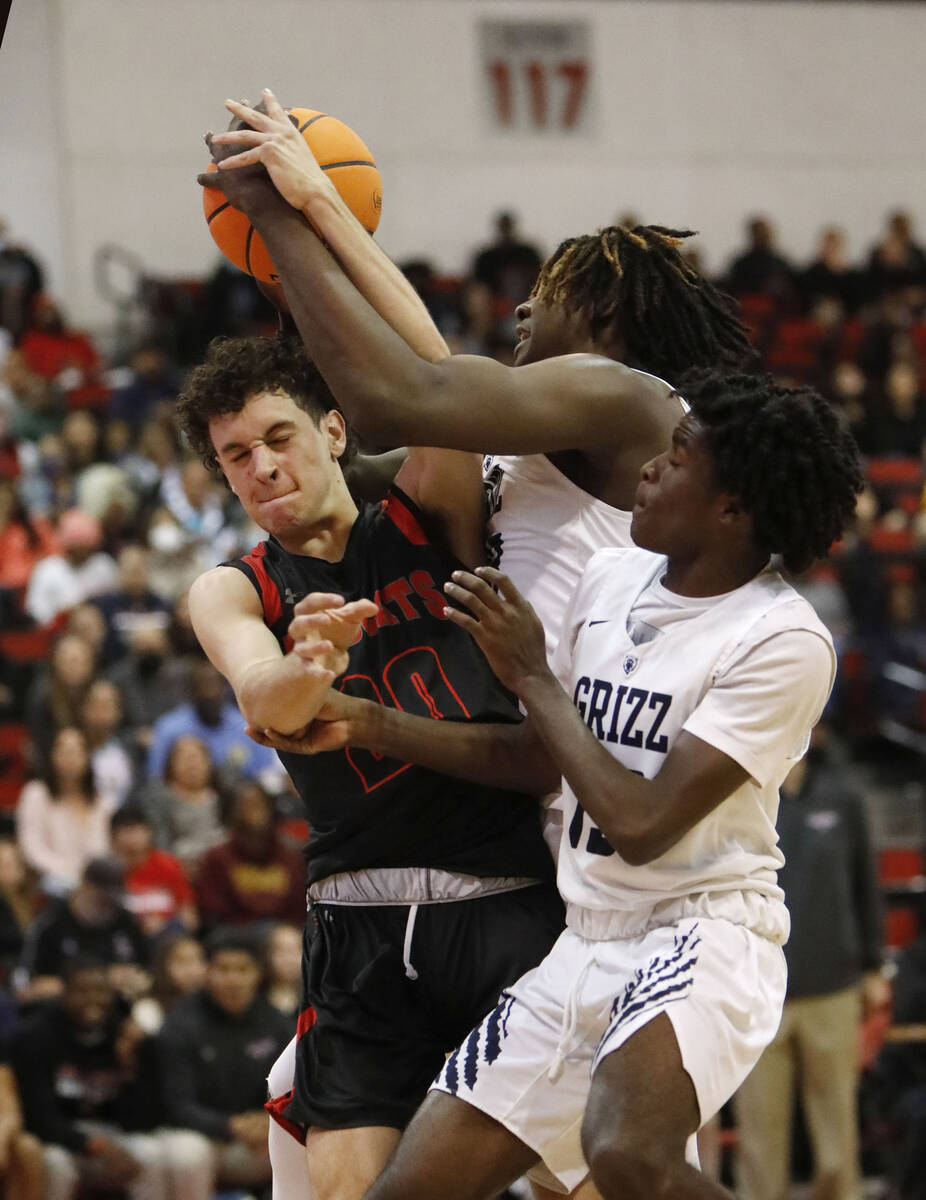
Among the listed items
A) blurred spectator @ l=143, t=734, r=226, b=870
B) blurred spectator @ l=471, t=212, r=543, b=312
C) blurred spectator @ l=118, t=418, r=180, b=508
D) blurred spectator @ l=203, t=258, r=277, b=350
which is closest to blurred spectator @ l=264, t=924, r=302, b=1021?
blurred spectator @ l=143, t=734, r=226, b=870

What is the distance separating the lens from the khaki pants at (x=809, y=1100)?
7691 millimetres

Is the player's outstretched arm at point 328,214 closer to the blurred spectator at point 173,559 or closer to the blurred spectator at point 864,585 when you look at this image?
the blurred spectator at point 173,559

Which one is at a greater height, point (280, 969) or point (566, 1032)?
point (566, 1032)

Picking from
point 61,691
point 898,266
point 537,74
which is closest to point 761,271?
point 898,266

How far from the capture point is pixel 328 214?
313 centimetres

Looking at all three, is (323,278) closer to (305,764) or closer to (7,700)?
(305,764)

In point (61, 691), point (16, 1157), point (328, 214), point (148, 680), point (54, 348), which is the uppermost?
point (328, 214)

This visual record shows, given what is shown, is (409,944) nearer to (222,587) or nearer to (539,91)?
(222,587)

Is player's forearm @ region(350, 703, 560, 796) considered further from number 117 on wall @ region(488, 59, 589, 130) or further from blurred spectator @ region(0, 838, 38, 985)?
number 117 on wall @ region(488, 59, 589, 130)

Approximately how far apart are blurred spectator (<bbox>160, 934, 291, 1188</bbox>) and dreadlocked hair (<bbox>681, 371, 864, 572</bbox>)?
15.9 ft

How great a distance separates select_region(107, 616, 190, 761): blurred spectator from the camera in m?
10.3

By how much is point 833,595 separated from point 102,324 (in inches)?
326

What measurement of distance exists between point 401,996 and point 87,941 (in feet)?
15.3

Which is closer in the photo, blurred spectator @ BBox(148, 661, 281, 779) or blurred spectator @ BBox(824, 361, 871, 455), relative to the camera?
blurred spectator @ BBox(148, 661, 281, 779)
